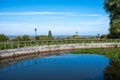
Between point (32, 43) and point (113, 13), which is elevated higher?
point (113, 13)

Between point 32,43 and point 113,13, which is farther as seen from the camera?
point 113,13

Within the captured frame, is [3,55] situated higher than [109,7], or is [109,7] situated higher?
[109,7]

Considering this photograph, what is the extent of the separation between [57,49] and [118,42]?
57.7ft

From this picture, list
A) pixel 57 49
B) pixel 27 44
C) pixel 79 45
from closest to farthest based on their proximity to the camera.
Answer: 1. pixel 27 44
2. pixel 57 49
3. pixel 79 45

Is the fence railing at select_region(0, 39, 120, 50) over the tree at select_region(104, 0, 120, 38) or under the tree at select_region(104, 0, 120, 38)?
under

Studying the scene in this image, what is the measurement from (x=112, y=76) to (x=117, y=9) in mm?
41158

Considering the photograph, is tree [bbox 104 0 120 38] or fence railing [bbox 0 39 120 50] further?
tree [bbox 104 0 120 38]

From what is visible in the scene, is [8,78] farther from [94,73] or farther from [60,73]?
[94,73]

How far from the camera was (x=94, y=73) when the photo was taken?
22.2m

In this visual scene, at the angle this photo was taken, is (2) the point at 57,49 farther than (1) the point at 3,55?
Yes

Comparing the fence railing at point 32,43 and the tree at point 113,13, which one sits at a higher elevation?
the tree at point 113,13

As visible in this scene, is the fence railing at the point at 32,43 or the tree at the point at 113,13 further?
the tree at the point at 113,13

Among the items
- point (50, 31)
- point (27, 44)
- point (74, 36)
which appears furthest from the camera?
point (50, 31)

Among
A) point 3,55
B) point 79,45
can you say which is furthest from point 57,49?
point 3,55
